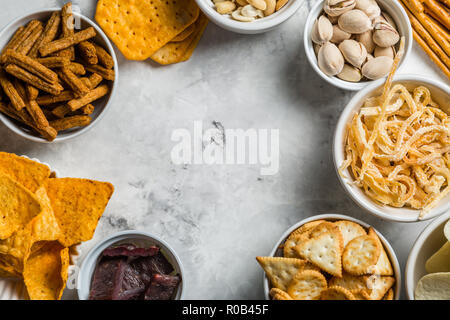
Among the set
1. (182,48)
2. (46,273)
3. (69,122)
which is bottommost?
(46,273)

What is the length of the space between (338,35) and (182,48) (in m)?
0.40

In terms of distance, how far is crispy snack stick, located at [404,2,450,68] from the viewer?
1.23 metres

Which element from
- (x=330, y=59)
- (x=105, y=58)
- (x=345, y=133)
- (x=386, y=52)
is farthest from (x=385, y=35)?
(x=105, y=58)

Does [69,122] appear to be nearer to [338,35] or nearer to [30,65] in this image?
[30,65]

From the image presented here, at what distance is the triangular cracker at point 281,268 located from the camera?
3.55ft

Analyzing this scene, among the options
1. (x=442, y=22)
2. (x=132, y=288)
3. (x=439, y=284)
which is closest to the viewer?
(x=439, y=284)

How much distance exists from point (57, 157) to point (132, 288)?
0.40m

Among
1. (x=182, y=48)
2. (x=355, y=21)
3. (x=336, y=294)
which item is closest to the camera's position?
(x=336, y=294)

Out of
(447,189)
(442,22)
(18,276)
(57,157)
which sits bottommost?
(18,276)

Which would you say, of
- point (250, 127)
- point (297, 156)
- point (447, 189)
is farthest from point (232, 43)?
point (447, 189)

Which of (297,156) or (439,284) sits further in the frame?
(297,156)

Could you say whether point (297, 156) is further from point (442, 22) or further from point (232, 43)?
point (442, 22)

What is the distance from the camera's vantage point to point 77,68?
114 centimetres
